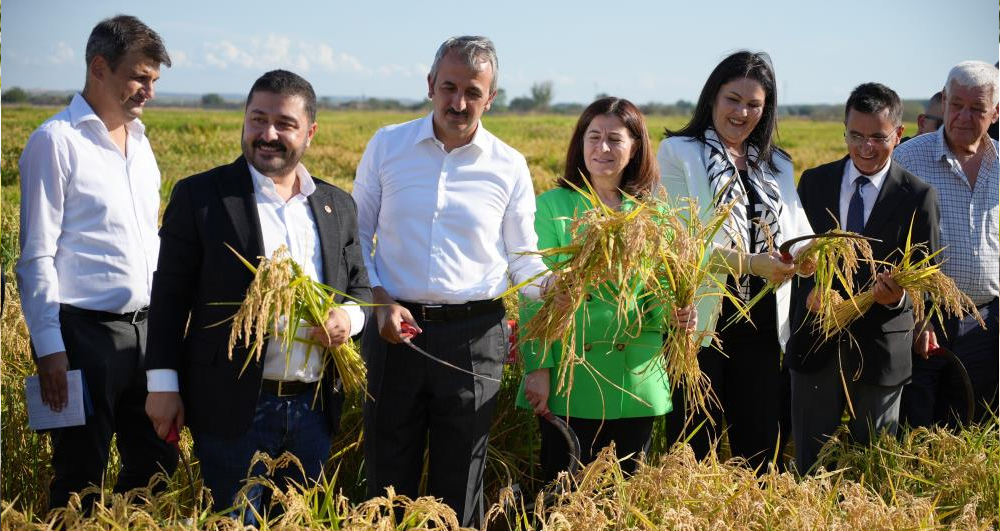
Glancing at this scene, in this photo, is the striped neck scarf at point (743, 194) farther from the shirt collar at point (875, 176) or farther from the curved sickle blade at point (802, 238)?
the shirt collar at point (875, 176)

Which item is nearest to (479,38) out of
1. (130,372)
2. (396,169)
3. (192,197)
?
(396,169)

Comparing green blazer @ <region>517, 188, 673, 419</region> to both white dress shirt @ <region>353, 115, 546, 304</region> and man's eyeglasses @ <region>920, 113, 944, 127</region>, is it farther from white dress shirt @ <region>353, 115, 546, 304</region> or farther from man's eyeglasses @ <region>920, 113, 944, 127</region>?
man's eyeglasses @ <region>920, 113, 944, 127</region>

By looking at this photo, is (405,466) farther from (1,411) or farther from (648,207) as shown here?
(1,411)

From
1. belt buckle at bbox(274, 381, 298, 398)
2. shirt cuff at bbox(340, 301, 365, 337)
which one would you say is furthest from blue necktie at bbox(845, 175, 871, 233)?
belt buckle at bbox(274, 381, 298, 398)

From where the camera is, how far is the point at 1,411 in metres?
3.80

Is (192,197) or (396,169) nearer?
(192,197)

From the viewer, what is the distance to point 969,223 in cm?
408

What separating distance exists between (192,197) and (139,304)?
26.4 inches

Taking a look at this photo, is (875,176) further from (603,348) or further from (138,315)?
(138,315)

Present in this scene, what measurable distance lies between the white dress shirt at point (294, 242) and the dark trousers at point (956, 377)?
2.70 metres

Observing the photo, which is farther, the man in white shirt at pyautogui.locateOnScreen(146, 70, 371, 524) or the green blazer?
the green blazer

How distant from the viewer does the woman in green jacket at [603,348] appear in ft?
10.8

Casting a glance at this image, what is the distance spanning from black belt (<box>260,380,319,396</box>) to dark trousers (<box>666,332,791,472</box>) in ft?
4.99

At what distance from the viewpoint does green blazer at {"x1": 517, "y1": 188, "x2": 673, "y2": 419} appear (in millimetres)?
3289
